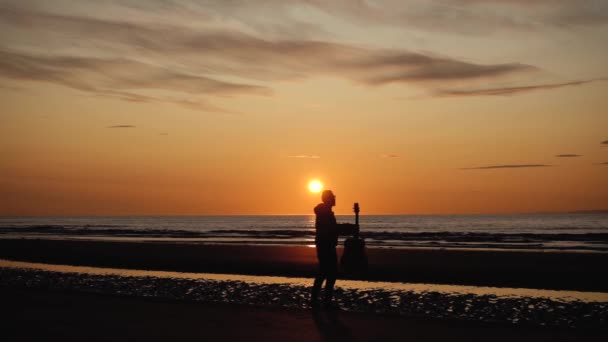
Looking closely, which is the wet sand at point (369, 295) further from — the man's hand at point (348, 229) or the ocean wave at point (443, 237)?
the ocean wave at point (443, 237)

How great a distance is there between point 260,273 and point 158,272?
144 inches

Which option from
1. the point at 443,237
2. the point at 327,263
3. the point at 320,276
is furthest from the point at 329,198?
the point at 443,237

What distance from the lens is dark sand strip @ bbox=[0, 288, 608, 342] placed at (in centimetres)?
848

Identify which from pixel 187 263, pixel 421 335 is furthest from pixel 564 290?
pixel 187 263

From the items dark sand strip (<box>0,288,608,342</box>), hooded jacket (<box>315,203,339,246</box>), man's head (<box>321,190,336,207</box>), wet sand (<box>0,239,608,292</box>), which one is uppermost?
man's head (<box>321,190,336,207</box>)

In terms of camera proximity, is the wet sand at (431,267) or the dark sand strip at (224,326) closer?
the dark sand strip at (224,326)

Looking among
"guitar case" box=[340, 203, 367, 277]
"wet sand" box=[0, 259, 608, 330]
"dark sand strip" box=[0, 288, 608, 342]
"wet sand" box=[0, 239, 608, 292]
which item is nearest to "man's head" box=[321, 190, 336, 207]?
"guitar case" box=[340, 203, 367, 277]

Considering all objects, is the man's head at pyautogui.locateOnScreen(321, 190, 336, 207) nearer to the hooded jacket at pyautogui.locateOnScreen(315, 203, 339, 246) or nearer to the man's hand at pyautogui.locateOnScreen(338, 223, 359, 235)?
the hooded jacket at pyautogui.locateOnScreen(315, 203, 339, 246)

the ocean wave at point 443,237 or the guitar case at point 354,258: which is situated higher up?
the guitar case at point 354,258

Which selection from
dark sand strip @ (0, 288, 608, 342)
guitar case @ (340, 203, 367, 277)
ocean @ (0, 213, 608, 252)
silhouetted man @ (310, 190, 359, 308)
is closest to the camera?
dark sand strip @ (0, 288, 608, 342)

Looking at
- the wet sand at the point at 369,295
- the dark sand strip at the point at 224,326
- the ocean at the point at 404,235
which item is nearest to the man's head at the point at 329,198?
the wet sand at the point at 369,295

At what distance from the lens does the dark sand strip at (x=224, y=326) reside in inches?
334

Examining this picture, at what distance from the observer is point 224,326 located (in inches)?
368

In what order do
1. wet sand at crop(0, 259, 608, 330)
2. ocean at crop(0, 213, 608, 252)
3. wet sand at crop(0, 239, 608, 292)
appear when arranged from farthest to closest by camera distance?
ocean at crop(0, 213, 608, 252) → wet sand at crop(0, 239, 608, 292) → wet sand at crop(0, 259, 608, 330)
